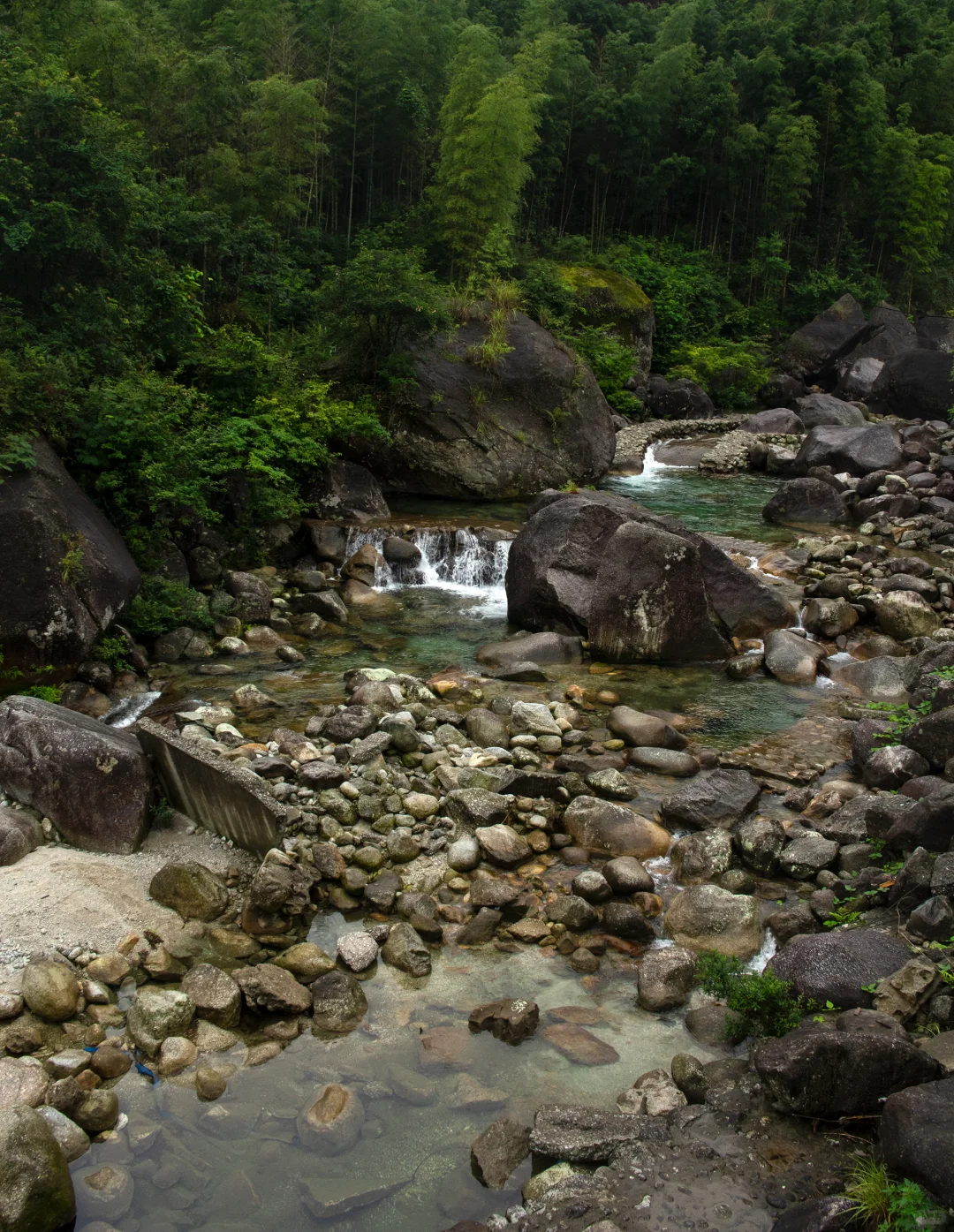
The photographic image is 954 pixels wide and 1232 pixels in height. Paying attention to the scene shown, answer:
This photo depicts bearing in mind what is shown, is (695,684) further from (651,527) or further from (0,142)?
(0,142)

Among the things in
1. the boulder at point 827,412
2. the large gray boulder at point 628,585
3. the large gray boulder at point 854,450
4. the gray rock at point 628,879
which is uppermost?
the boulder at point 827,412

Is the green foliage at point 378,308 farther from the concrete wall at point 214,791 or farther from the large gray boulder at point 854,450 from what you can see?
the concrete wall at point 214,791

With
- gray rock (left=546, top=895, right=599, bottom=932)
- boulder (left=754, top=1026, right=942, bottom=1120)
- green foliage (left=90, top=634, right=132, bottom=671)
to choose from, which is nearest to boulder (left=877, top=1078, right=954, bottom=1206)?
boulder (left=754, top=1026, right=942, bottom=1120)

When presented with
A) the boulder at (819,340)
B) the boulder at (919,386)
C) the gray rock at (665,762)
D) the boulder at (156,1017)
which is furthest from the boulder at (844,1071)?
the boulder at (819,340)

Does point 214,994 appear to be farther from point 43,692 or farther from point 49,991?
point 43,692

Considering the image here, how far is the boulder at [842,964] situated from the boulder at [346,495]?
12745mm

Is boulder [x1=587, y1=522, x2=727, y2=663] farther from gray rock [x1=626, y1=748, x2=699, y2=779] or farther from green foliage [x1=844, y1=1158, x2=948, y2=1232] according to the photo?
green foliage [x1=844, y1=1158, x2=948, y2=1232]

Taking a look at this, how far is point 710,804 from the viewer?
8680 millimetres

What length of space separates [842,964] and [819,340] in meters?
A: 37.4

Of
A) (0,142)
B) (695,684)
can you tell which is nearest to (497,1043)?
(695,684)

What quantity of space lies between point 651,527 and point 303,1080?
8583 mm

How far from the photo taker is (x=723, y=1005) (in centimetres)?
632

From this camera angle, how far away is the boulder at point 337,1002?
621 cm

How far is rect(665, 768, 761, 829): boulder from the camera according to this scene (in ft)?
28.2
